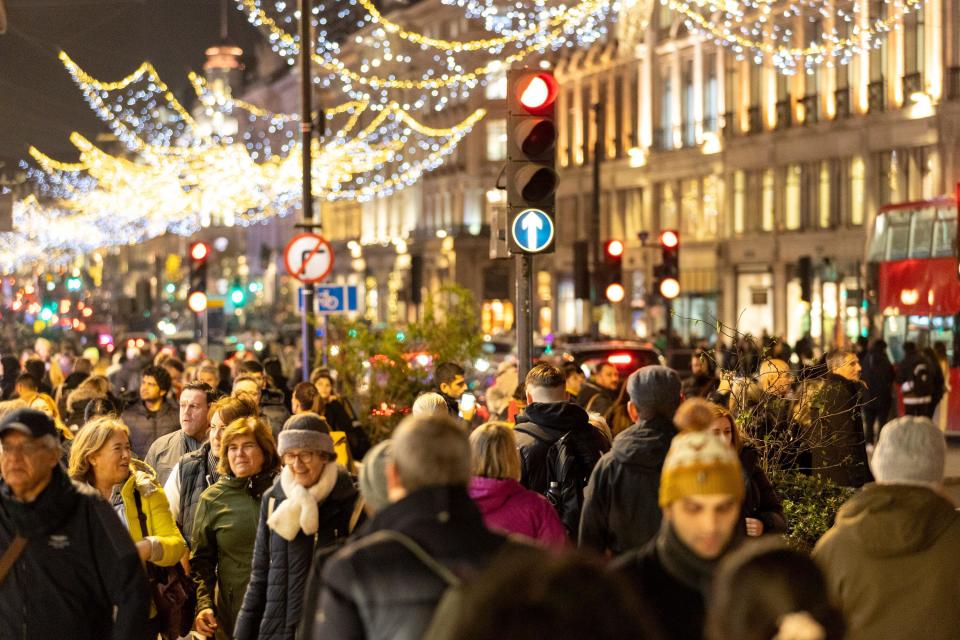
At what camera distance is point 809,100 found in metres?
50.9

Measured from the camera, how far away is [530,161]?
1119cm

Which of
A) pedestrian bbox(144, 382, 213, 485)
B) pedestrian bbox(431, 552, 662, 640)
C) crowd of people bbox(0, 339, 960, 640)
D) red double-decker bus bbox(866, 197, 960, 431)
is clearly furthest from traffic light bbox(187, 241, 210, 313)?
pedestrian bbox(431, 552, 662, 640)

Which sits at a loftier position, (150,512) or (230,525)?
(150,512)

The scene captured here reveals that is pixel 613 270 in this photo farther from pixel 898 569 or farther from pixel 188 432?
pixel 898 569

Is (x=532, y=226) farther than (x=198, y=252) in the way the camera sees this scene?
No

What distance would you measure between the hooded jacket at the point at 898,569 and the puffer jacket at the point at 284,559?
223 cm

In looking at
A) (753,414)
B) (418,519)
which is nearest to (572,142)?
(753,414)

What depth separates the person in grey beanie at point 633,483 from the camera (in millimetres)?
6828

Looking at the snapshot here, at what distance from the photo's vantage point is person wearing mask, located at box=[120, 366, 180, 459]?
1285 cm

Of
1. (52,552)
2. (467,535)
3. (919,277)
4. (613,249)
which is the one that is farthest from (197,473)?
(613,249)

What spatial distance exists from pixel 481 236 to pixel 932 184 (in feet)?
123

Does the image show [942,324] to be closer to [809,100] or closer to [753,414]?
[753,414]

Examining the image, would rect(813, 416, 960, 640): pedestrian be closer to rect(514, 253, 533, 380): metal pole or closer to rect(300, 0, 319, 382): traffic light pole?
rect(514, 253, 533, 380): metal pole

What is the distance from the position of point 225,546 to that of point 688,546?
3.77 meters
